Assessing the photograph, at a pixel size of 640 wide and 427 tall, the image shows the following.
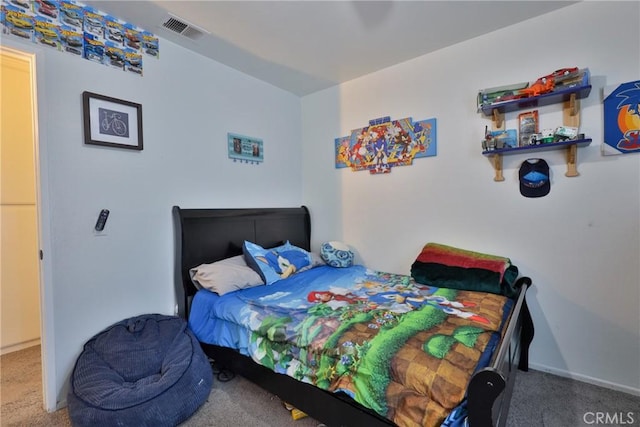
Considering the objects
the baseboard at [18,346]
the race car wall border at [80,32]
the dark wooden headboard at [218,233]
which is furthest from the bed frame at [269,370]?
the baseboard at [18,346]

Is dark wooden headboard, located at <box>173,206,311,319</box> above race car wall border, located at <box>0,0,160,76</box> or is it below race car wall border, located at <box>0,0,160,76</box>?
below

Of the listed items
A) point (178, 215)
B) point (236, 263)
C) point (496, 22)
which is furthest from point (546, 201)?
point (178, 215)

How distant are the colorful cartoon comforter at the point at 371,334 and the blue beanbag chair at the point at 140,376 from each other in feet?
0.75

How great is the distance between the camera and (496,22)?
218 centimetres

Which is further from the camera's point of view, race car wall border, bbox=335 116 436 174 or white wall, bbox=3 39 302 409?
race car wall border, bbox=335 116 436 174

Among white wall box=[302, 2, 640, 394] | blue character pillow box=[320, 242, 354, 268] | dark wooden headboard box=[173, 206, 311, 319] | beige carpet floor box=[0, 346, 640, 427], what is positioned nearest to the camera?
beige carpet floor box=[0, 346, 640, 427]

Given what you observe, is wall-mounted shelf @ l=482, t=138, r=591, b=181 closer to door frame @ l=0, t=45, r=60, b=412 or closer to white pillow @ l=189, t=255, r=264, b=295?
white pillow @ l=189, t=255, r=264, b=295

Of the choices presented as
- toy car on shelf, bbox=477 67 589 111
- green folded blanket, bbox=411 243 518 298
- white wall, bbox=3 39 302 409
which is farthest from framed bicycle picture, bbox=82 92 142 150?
toy car on shelf, bbox=477 67 589 111

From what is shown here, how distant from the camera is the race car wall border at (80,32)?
171cm

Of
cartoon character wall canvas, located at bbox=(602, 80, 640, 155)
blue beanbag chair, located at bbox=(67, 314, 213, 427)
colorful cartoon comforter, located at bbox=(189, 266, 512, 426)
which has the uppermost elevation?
cartoon character wall canvas, located at bbox=(602, 80, 640, 155)

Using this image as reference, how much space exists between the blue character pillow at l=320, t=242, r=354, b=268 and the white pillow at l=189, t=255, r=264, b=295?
79 centimetres

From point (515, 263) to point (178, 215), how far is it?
8.75 feet

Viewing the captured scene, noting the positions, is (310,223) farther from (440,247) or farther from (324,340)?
(324,340)

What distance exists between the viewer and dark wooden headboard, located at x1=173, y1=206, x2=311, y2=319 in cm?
232
